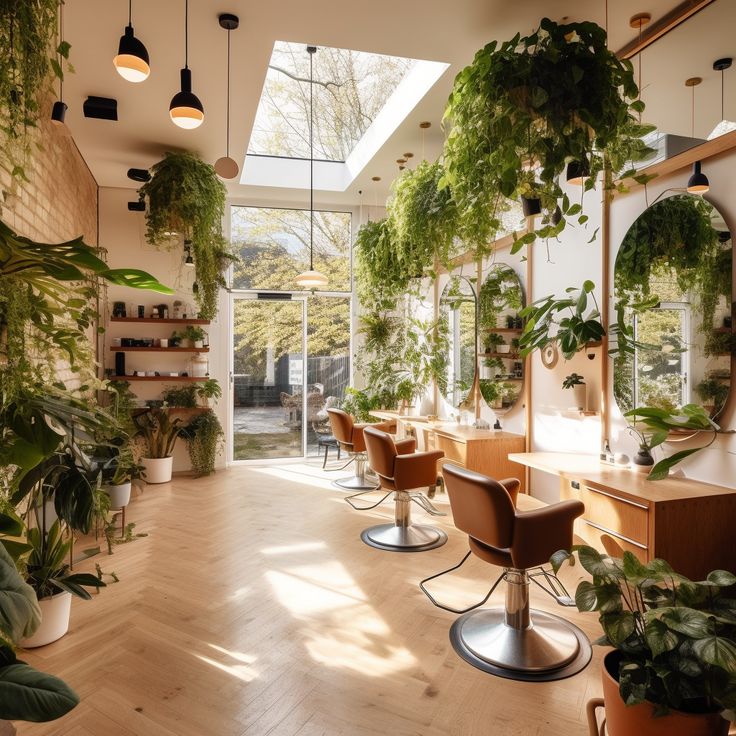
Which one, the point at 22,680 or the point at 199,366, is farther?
the point at 199,366

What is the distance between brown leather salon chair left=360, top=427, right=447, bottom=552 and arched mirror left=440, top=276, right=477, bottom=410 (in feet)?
5.19

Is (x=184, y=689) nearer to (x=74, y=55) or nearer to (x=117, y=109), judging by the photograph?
(x=74, y=55)

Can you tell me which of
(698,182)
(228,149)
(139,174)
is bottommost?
(698,182)

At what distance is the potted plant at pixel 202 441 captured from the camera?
22.3ft

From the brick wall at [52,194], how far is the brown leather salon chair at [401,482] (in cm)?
289

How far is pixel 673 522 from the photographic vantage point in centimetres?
270

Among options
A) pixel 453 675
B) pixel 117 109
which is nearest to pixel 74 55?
pixel 117 109

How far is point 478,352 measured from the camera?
5418 mm

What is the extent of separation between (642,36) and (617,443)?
2.58 m

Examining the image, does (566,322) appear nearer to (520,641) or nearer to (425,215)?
(425,215)

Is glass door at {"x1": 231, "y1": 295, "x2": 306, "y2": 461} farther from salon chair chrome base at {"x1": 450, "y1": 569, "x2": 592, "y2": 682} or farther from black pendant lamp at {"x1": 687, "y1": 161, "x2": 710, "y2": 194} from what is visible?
black pendant lamp at {"x1": 687, "y1": 161, "x2": 710, "y2": 194}

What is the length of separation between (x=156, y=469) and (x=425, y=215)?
15.0 ft

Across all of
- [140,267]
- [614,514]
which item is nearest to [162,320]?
[140,267]

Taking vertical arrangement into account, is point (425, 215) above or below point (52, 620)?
above
